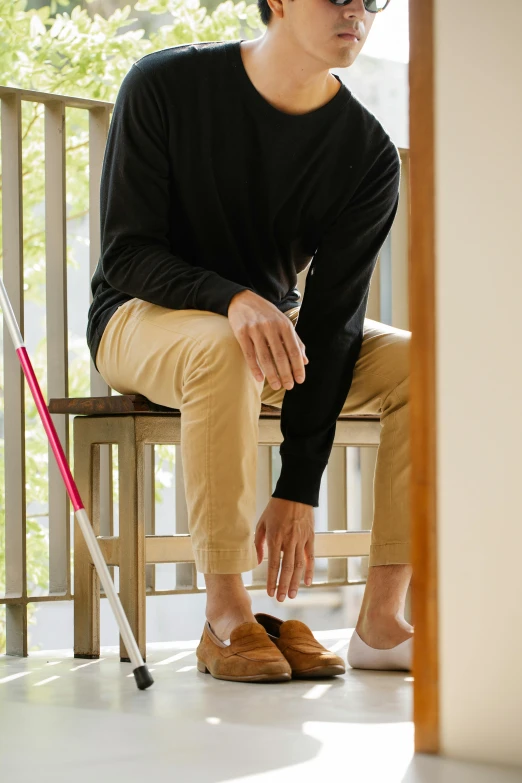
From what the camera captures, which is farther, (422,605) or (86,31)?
(86,31)

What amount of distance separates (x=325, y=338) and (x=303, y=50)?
51cm

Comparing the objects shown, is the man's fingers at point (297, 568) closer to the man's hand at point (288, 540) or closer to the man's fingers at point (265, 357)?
the man's hand at point (288, 540)

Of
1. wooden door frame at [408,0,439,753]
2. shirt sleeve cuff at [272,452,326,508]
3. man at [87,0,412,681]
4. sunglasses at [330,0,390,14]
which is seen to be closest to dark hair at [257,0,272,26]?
man at [87,0,412,681]

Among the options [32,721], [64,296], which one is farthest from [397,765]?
[64,296]

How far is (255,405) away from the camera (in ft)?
4.80

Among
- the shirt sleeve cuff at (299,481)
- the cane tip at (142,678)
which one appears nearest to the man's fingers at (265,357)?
the shirt sleeve cuff at (299,481)

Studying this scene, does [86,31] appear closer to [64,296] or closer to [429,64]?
[64,296]

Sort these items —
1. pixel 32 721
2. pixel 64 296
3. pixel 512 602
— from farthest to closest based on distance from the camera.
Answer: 1. pixel 64 296
2. pixel 32 721
3. pixel 512 602

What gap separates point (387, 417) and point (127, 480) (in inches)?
19.8

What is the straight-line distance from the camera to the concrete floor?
848 millimetres

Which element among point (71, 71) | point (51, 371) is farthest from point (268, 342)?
point (71, 71)

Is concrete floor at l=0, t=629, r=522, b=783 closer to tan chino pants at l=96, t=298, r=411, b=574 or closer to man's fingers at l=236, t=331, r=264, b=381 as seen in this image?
tan chino pants at l=96, t=298, r=411, b=574

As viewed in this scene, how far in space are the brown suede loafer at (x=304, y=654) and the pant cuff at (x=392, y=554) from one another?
173mm

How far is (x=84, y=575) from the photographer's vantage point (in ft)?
6.24
